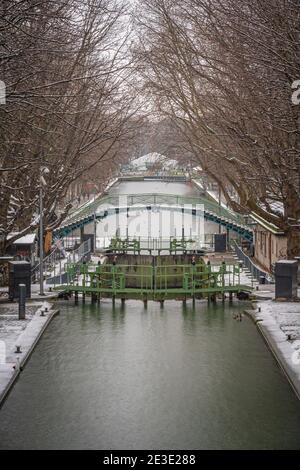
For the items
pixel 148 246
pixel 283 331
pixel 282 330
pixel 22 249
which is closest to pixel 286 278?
pixel 282 330

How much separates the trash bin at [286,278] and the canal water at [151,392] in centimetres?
406

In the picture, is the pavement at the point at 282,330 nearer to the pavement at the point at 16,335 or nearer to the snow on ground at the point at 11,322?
the pavement at the point at 16,335

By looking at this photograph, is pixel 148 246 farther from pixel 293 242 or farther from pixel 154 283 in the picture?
pixel 154 283

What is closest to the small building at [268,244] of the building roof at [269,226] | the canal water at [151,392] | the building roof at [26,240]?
the building roof at [269,226]

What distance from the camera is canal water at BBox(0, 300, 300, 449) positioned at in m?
13.9

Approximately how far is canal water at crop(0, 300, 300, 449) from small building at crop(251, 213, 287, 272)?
11995mm

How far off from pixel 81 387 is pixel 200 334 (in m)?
7.40

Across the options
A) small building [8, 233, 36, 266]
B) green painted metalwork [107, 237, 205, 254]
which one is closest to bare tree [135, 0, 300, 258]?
green painted metalwork [107, 237, 205, 254]

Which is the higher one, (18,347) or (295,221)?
(295,221)

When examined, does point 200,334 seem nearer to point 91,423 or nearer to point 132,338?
point 132,338

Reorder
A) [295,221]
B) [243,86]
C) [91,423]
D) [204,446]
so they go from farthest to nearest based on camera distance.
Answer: [295,221], [243,86], [91,423], [204,446]

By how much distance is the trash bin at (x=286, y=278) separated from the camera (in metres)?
28.8
